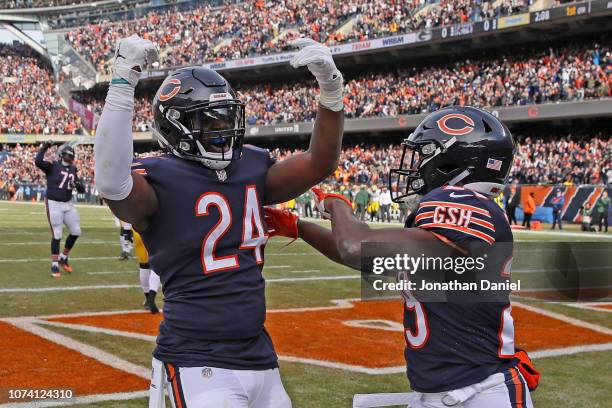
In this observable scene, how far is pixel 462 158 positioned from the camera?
2.77 m

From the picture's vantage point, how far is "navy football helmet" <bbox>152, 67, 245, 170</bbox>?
269cm

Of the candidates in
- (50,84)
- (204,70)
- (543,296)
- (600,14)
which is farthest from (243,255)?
(50,84)

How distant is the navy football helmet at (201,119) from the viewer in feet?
8.81

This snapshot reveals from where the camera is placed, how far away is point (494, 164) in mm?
2799

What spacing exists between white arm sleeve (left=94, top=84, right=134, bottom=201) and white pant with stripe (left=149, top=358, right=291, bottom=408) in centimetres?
72

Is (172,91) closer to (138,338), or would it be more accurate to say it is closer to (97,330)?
(138,338)

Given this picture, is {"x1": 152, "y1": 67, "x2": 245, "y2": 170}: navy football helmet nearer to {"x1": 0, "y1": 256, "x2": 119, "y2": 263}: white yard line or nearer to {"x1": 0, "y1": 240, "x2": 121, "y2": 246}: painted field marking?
{"x1": 0, "y1": 256, "x2": 119, "y2": 263}: white yard line

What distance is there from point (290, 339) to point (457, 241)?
4.32 metres

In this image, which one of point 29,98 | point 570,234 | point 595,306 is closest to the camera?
point 595,306

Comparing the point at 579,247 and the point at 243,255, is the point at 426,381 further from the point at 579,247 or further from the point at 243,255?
the point at 579,247

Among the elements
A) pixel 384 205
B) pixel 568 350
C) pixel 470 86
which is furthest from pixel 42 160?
pixel 470 86

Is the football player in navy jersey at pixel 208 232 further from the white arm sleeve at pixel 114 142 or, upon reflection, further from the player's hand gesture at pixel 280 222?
the player's hand gesture at pixel 280 222

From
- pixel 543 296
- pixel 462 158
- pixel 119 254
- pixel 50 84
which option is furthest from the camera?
pixel 50 84

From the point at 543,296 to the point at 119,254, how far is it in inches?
309
